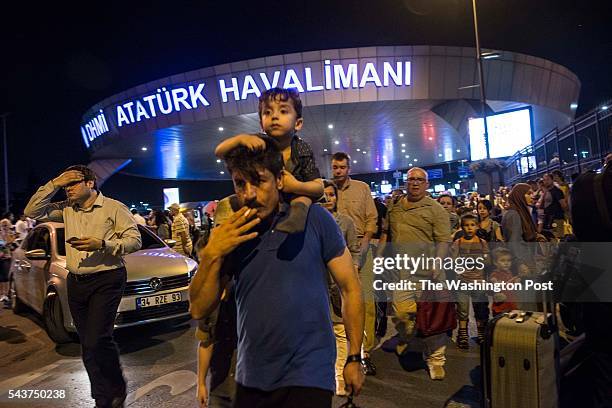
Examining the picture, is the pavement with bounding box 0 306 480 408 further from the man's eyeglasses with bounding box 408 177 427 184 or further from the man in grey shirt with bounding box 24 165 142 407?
the man's eyeglasses with bounding box 408 177 427 184

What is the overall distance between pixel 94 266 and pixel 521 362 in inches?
137

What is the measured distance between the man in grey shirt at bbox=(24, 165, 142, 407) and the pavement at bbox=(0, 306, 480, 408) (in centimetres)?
53

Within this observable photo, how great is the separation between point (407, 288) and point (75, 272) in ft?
10.9

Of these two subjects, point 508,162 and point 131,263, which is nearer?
point 131,263

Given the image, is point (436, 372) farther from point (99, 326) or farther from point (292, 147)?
point (99, 326)

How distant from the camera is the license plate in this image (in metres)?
5.98

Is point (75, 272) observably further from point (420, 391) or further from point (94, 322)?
point (420, 391)

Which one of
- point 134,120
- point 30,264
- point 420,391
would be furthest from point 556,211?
point 134,120

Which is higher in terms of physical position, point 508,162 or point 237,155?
point 508,162

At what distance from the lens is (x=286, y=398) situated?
1.73 meters

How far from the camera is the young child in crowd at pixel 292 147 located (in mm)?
1956

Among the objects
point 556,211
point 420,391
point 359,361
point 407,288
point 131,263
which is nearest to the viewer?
point 359,361

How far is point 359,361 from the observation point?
194 centimetres

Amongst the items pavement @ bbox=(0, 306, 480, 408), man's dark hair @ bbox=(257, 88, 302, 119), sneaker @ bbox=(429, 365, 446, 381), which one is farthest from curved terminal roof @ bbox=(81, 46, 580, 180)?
man's dark hair @ bbox=(257, 88, 302, 119)
